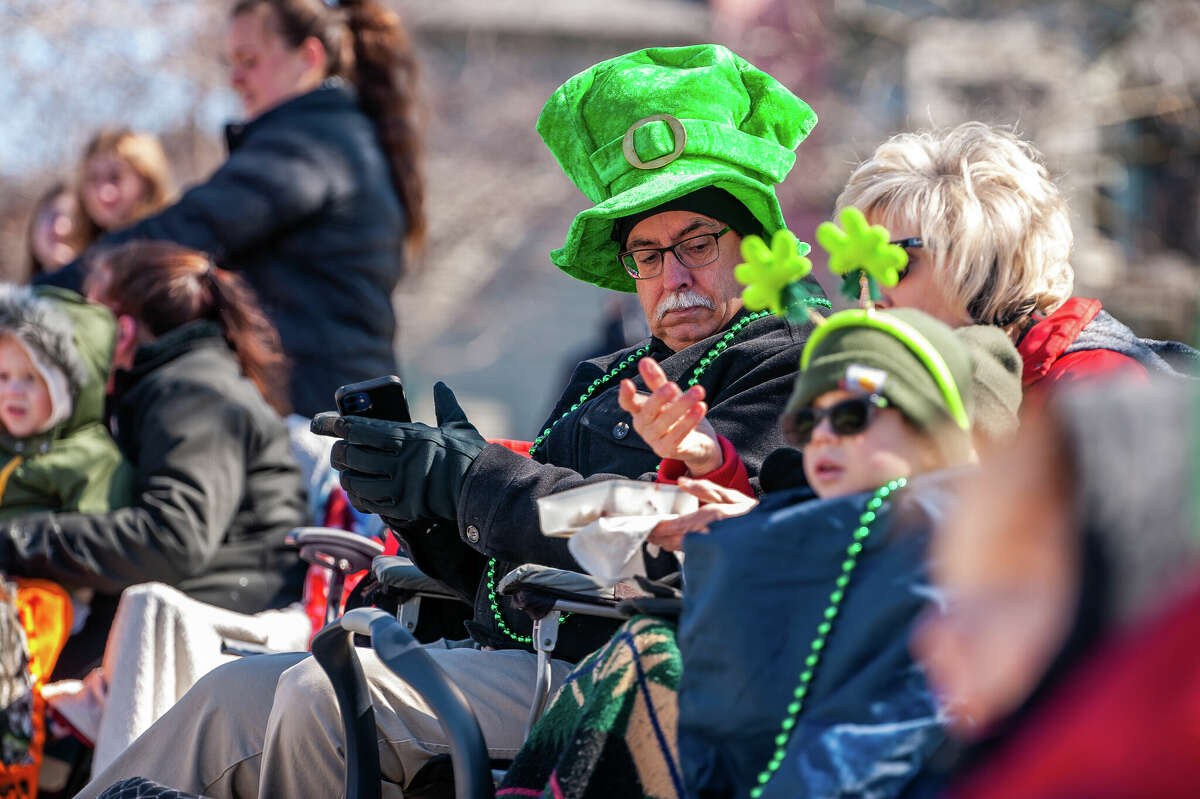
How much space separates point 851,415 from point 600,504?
0.40 meters

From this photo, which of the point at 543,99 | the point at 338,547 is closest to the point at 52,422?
the point at 338,547

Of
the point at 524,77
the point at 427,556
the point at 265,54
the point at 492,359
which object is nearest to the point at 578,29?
the point at 524,77

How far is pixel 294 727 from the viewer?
7.39 ft

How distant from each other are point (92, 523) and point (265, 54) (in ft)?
5.74

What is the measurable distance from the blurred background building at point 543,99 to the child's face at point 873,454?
9.23 m

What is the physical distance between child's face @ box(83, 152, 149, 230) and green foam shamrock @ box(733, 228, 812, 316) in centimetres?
428

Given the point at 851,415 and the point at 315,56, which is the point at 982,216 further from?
the point at 315,56

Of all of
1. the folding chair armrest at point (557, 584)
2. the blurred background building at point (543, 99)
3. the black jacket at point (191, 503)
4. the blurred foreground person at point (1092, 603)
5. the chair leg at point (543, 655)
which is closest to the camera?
the blurred foreground person at point (1092, 603)

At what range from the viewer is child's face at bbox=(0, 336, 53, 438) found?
381cm

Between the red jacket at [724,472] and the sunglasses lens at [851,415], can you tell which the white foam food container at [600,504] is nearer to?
the red jacket at [724,472]

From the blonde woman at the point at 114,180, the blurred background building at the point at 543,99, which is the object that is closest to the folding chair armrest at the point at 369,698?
the blonde woman at the point at 114,180

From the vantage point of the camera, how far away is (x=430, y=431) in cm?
239

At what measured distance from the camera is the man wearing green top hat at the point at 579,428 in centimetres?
231

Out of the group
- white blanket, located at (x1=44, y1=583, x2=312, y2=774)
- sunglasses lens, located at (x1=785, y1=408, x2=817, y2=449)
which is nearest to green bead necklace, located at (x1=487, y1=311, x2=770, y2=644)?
sunglasses lens, located at (x1=785, y1=408, x2=817, y2=449)
